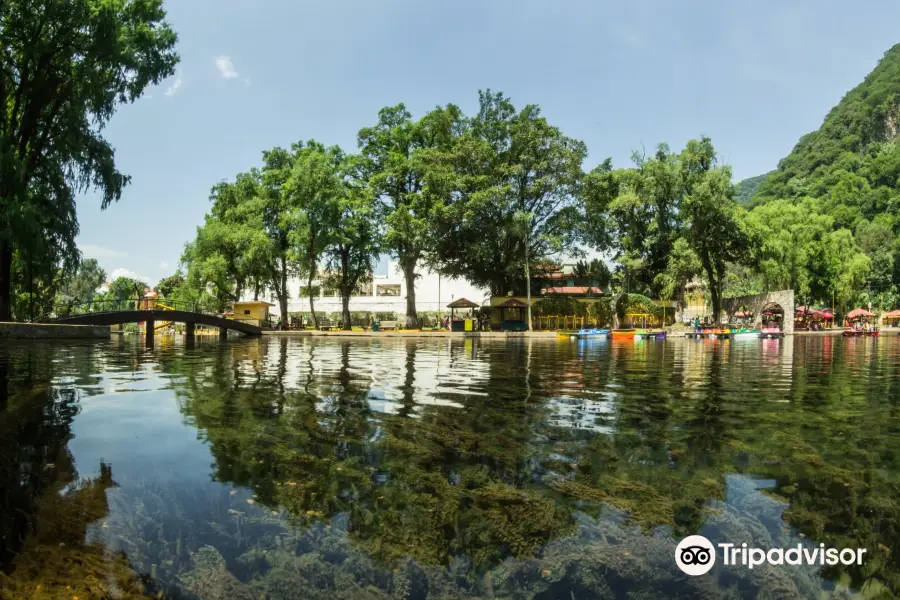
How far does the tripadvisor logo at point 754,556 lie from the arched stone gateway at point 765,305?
55.1 metres

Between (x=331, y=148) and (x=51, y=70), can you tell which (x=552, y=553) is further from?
(x=331, y=148)

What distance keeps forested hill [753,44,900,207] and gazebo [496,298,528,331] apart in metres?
77.6

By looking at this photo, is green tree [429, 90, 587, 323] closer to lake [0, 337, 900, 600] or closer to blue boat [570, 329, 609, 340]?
blue boat [570, 329, 609, 340]

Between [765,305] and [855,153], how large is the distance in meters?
113

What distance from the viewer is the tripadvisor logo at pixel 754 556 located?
11.4 ft

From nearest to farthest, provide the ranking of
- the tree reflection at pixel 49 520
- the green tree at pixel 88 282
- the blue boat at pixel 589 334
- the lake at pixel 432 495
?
1. the tree reflection at pixel 49 520
2. the lake at pixel 432 495
3. the blue boat at pixel 589 334
4. the green tree at pixel 88 282

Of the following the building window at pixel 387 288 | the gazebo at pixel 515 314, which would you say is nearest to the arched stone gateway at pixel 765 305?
the gazebo at pixel 515 314

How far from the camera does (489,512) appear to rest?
4.11 metres

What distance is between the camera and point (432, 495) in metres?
4.48

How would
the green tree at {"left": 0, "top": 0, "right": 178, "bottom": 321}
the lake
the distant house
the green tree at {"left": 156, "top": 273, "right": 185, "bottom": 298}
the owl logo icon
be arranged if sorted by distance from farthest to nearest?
the green tree at {"left": 156, "top": 273, "right": 185, "bottom": 298} → the distant house → the green tree at {"left": 0, "top": 0, "right": 178, "bottom": 321} → the owl logo icon → the lake

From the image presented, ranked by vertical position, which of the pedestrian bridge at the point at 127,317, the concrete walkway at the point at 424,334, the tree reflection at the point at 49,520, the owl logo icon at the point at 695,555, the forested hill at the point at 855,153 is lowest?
the concrete walkway at the point at 424,334

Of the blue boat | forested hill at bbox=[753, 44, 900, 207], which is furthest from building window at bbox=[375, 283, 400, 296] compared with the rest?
forested hill at bbox=[753, 44, 900, 207]

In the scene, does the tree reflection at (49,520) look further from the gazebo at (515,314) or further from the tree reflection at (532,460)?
the gazebo at (515,314)

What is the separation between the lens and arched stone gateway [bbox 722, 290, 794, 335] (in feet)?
170
